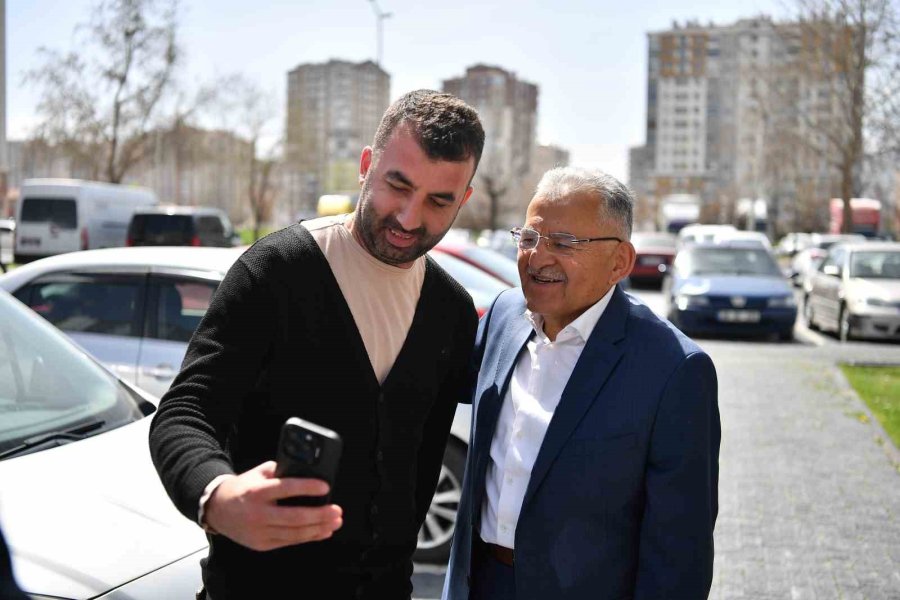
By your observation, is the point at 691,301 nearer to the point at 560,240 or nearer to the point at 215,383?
the point at 560,240

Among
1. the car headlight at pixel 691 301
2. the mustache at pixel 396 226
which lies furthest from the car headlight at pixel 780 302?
the mustache at pixel 396 226

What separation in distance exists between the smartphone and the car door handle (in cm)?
409

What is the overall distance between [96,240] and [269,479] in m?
27.7

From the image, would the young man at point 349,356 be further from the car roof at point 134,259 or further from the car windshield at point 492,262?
the car windshield at point 492,262

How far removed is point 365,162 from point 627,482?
958 millimetres

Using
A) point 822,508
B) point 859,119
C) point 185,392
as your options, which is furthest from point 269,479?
point 859,119

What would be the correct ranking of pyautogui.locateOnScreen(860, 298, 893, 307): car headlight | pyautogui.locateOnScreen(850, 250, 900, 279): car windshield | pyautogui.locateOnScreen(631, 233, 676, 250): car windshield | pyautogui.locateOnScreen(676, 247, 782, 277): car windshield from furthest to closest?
1. pyautogui.locateOnScreen(631, 233, 676, 250): car windshield
2. pyautogui.locateOnScreen(676, 247, 782, 277): car windshield
3. pyautogui.locateOnScreen(850, 250, 900, 279): car windshield
4. pyautogui.locateOnScreen(860, 298, 893, 307): car headlight

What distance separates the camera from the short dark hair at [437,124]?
2.09 meters

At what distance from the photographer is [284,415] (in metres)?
2.04

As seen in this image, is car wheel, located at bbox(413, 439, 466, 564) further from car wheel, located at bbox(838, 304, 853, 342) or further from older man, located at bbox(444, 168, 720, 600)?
car wheel, located at bbox(838, 304, 853, 342)

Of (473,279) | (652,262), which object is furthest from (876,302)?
(652,262)

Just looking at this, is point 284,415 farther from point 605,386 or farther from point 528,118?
point 528,118

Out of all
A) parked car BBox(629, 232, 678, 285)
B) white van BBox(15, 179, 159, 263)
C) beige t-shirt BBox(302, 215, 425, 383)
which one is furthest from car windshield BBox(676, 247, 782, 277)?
white van BBox(15, 179, 159, 263)

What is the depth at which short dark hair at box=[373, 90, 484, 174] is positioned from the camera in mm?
2090
